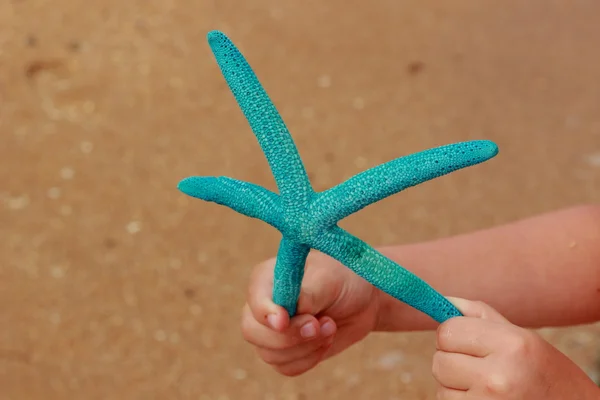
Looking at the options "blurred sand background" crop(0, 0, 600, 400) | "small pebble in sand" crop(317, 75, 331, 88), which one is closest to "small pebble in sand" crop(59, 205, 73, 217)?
"blurred sand background" crop(0, 0, 600, 400)

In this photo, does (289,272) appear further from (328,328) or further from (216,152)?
(216,152)

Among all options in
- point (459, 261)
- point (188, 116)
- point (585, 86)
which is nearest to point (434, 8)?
point (585, 86)

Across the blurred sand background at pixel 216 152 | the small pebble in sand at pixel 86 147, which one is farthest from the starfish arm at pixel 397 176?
the small pebble in sand at pixel 86 147

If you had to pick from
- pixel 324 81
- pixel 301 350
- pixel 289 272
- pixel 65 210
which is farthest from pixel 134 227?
pixel 289 272

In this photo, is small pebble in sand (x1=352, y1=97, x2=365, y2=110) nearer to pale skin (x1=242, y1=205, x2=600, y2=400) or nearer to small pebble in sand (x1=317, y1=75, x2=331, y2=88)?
small pebble in sand (x1=317, y1=75, x2=331, y2=88)

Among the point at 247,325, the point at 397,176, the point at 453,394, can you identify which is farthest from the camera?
the point at 247,325

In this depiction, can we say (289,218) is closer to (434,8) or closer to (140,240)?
(140,240)
